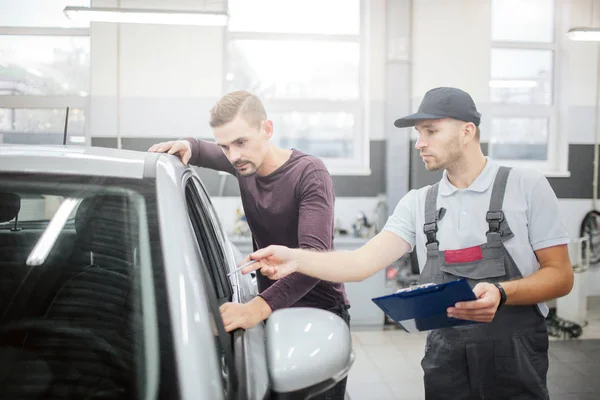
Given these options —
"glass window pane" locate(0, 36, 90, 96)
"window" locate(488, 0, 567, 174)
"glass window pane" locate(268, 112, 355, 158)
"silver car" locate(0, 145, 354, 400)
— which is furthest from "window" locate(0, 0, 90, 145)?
"window" locate(488, 0, 567, 174)

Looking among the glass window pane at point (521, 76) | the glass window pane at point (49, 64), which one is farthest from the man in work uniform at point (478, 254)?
the glass window pane at point (49, 64)

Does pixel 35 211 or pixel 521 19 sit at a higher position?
pixel 521 19

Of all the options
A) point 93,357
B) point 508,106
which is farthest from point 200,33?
point 93,357

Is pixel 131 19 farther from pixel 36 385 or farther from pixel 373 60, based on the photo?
pixel 36 385

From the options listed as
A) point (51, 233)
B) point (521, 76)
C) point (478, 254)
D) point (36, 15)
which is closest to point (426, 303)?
point (478, 254)

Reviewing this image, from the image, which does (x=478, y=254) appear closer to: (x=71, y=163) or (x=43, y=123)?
(x=71, y=163)

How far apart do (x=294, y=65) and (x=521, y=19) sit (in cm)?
180

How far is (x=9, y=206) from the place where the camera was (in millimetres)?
859

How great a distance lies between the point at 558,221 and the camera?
125 centimetres

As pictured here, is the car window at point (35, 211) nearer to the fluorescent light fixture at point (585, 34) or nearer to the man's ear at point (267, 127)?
the man's ear at point (267, 127)

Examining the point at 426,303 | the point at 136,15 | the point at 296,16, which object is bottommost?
the point at 426,303

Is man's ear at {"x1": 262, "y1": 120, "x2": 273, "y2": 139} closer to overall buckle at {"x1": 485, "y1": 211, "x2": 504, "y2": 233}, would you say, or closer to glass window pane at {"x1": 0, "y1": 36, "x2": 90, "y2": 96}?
overall buckle at {"x1": 485, "y1": 211, "x2": 504, "y2": 233}

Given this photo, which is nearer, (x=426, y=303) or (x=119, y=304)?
(x=119, y=304)

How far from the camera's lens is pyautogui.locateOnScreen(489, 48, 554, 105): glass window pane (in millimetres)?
4008
